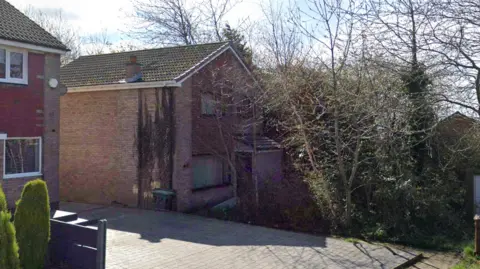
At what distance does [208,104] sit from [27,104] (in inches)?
265

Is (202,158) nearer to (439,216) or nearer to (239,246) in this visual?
(239,246)

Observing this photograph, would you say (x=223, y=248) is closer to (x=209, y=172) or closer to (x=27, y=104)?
(x=27, y=104)

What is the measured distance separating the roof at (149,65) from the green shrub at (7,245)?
10.1 metres

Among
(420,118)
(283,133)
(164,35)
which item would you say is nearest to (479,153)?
(420,118)

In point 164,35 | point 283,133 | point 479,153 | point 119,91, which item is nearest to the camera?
point 479,153

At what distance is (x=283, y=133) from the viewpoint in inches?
735

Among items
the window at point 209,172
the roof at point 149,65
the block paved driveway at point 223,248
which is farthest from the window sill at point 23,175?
the window at point 209,172

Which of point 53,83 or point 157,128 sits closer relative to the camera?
point 53,83

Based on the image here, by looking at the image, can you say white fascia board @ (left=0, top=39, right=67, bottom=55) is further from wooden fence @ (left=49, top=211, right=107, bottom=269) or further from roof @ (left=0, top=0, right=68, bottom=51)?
wooden fence @ (left=49, top=211, right=107, bottom=269)

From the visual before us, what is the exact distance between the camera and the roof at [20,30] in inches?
516

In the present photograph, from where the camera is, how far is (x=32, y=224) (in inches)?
303

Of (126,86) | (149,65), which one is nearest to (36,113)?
(126,86)

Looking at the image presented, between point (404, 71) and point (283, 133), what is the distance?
27.6ft

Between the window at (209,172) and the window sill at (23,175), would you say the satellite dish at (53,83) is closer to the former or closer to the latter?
the window sill at (23,175)
